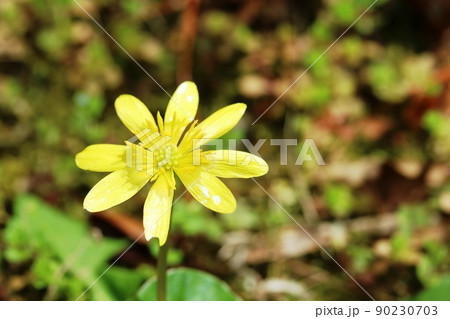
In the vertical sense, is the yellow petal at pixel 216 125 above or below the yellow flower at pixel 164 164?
above

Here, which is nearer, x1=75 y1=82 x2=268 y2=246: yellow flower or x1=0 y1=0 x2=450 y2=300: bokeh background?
x1=75 y1=82 x2=268 y2=246: yellow flower

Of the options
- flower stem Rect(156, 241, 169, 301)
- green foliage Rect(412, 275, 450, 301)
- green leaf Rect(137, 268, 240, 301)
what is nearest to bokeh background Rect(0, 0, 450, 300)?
green foliage Rect(412, 275, 450, 301)

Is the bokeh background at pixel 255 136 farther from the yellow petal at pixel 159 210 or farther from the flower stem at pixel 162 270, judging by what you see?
the yellow petal at pixel 159 210

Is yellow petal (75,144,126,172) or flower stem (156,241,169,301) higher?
yellow petal (75,144,126,172)

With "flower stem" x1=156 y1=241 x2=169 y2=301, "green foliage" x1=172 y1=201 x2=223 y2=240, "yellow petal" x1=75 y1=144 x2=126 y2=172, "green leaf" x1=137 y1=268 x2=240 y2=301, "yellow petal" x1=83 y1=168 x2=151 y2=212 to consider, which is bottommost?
"flower stem" x1=156 y1=241 x2=169 y2=301

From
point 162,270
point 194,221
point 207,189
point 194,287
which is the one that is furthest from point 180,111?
point 194,221

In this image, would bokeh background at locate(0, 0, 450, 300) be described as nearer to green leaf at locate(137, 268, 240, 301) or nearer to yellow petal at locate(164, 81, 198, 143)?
green leaf at locate(137, 268, 240, 301)

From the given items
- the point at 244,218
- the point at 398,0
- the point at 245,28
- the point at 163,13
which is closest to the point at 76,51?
the point at 163,13

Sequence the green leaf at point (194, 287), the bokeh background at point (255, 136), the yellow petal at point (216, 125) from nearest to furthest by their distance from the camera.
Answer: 1. the yellow petal at point (216, 125)
2. the green leaf at point (194, 287)
3. the bokeh background at point (255, 136)

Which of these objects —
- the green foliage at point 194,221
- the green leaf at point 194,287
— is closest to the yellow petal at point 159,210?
the green leaf at point 194,287
